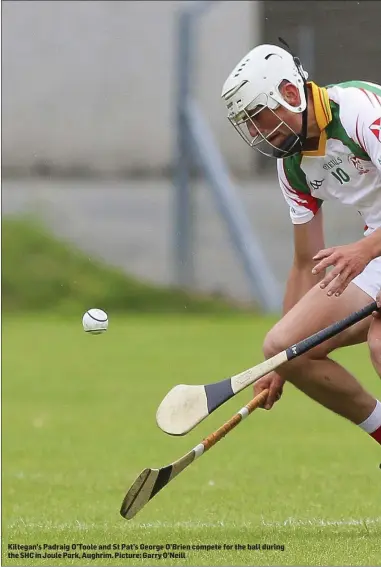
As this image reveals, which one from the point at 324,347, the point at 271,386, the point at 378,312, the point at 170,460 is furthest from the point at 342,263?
the point at 170,460

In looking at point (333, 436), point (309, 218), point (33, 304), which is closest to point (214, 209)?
point (33, 304)

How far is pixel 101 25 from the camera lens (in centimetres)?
A: 1688

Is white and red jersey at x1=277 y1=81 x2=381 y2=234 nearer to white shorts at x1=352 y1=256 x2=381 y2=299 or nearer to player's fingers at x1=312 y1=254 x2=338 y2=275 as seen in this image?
white shorts at x1=352 y1=256 x2=381 y2=299

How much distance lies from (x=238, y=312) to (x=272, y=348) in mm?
10640

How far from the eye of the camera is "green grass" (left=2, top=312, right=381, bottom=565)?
4730 millimetres

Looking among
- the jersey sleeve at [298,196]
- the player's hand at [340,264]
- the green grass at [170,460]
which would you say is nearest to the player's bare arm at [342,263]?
the player's hand at [340,264]

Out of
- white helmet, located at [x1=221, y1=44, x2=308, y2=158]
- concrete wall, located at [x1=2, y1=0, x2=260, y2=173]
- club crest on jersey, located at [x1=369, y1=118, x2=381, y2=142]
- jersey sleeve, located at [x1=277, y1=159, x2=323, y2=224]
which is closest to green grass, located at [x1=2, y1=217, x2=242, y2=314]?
concrete wall, located at [x1=2, y1=0, x2=260, y2=173]

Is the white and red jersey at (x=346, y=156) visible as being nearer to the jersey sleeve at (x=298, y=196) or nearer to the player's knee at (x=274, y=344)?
the jersey sleeve at (x=298, y=196)

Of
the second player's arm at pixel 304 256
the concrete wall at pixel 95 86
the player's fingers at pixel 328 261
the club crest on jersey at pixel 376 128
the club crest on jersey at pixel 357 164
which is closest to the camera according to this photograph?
the player's fingers at pixel 328 261

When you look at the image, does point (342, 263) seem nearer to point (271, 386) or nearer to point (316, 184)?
point (316, 184)

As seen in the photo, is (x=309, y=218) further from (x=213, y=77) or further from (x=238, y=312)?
(x=213, y=77)

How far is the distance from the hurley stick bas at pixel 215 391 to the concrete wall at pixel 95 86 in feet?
38.5

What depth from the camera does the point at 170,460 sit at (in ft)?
22.4

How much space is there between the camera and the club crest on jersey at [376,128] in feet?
15.2
